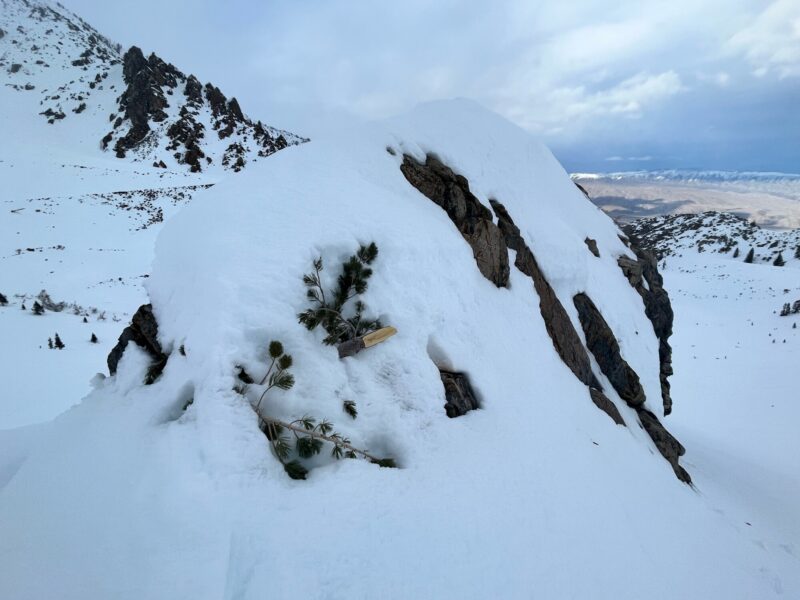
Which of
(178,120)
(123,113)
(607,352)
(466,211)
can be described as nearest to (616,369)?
(607,352)

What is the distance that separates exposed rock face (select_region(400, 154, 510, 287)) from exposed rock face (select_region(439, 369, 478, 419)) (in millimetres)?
3752

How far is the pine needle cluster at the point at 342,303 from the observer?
5.76m

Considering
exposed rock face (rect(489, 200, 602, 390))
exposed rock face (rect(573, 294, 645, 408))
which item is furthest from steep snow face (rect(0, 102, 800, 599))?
exposed rock face (rect(573, 294, 645, 408))

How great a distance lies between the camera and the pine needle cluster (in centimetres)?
576

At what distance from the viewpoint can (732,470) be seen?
56.4 ft

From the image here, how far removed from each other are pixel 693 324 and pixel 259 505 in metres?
59.8

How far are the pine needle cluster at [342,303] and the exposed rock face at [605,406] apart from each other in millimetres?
8010

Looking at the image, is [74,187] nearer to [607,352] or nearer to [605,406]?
[607,352]

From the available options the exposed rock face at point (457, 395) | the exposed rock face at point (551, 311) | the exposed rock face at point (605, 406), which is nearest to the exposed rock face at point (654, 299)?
the exposed rock face at point (551, 311)

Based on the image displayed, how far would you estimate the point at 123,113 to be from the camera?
238 ft

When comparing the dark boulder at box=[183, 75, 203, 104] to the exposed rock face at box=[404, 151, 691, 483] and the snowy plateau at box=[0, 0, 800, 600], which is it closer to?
the snowy plateau at box=[0, 0, 800, 600]

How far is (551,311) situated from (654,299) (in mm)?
10586

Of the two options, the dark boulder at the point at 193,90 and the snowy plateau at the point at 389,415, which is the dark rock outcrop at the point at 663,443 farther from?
the dark boulder at the point at 193,90

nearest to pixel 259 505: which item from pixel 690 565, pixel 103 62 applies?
pixel 690 565
